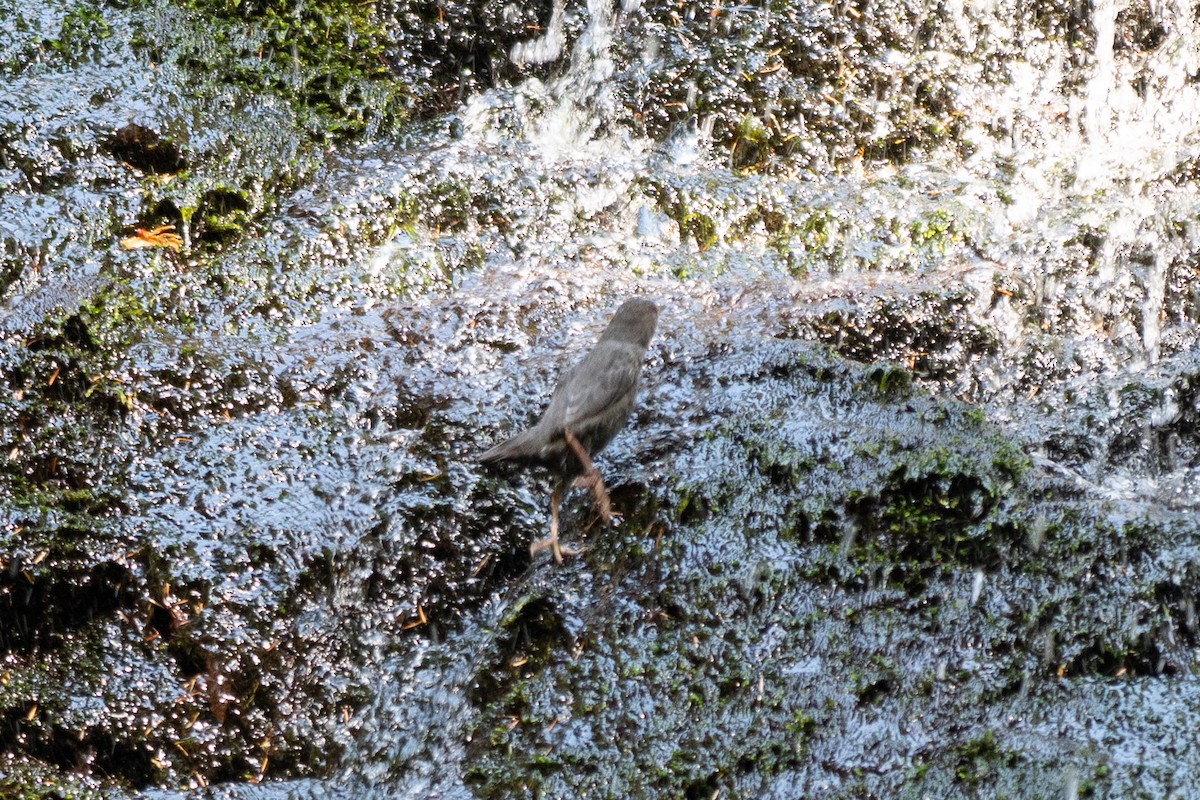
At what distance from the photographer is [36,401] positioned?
4.48 m

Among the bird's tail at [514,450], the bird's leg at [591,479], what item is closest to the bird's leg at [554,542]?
the bird's leg at [591,479]

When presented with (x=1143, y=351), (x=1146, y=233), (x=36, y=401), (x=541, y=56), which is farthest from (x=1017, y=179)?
(x=36, y=401)

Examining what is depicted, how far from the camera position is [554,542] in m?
4.16

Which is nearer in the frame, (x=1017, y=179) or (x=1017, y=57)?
(x=1017, y=179)

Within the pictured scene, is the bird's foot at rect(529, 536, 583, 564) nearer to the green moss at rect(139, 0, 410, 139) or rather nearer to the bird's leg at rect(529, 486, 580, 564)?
the bird's leg at rect(529, 486, 580, 564)

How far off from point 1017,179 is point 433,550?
516 cm

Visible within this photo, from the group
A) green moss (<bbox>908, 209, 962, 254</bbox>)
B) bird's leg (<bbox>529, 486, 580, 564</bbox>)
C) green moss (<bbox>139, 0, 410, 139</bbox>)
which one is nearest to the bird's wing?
bird's leg (<bbox>529, 486, 580, 564</bbox>)

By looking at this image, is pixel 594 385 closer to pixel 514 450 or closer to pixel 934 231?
pixel 514 450

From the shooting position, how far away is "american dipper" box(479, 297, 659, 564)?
4.12 metres

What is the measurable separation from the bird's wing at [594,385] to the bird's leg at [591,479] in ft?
0.23

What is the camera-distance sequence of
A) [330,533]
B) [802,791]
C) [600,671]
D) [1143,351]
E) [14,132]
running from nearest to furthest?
[802,791] < [600,671] < [330,533] < [14,132] < [1143,351]

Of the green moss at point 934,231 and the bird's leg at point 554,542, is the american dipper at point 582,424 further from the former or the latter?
the green moss at point 934,231

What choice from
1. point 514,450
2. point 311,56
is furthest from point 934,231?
point 311,56

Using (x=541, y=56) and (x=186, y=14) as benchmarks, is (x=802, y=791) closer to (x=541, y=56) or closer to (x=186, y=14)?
(x=541, y=56)
